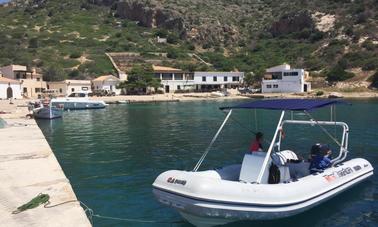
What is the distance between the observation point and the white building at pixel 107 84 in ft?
288

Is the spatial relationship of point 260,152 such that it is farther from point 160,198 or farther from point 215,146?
point 215,146

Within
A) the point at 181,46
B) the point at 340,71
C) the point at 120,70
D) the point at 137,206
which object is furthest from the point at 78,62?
the point at 137,206

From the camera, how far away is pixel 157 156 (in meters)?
22.9

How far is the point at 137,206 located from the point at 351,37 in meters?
106

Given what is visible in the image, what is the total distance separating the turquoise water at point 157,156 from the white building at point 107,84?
1800 inches

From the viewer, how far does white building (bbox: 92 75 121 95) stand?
87875 mm

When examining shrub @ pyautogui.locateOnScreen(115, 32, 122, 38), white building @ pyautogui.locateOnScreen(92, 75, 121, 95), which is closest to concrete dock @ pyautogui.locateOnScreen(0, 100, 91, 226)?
white building @ pyautogui.locateOnScreen(92, 75, 121, 95)

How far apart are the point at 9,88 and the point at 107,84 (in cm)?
1819

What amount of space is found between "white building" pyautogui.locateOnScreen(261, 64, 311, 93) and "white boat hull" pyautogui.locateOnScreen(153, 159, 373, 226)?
3007 inches

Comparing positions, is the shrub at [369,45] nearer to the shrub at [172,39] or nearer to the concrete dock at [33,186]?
the shrub at [172,39]

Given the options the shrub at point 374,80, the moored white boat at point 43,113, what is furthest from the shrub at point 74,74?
the shrub at point 374,80

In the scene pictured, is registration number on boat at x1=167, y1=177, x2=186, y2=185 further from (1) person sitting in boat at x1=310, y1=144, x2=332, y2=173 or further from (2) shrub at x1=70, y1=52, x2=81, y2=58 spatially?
(2) shrub at x1=70, y1=52, x2=81, y2=58

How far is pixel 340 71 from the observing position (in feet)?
293

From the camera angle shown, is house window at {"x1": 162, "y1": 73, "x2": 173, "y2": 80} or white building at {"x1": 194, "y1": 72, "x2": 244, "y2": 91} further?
white building at {"x1": 194, "y1": 72, "x2": 244, "y2": 91}
